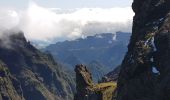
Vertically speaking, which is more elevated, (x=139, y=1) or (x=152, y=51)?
(x=139, y=1)

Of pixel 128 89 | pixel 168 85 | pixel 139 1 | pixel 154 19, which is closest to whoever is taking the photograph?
pixel 168 85

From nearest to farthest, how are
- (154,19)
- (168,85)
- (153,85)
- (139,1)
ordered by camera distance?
(168,85)
(153,85)
(154,19)
(139,1)

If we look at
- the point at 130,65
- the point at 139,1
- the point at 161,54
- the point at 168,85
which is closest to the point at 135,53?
the point at 130,65

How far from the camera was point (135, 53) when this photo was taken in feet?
489

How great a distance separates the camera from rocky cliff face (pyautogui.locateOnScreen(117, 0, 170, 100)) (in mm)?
132000

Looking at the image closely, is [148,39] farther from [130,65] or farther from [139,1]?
[139,1]

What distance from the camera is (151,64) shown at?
13812cm

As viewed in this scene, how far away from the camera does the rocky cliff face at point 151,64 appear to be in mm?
132000

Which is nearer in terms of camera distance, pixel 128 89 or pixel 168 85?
pixel 168 85

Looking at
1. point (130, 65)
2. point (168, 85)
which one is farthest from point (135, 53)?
point (168, 85)

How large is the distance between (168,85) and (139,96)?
713 inches

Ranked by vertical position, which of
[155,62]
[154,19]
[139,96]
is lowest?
[139,96]

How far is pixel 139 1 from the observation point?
188 m

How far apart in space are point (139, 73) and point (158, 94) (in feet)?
43.8
